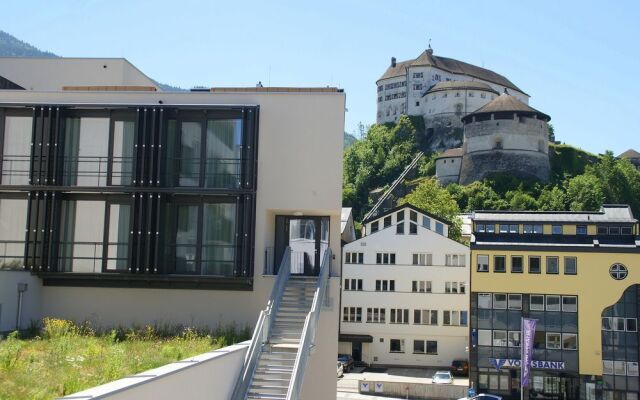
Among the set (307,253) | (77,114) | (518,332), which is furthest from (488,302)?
(77,114)

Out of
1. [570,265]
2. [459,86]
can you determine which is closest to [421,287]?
[570,265]

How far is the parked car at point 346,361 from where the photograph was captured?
52081mm

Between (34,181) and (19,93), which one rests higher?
(19,93)

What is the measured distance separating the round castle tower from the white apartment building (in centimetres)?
4765

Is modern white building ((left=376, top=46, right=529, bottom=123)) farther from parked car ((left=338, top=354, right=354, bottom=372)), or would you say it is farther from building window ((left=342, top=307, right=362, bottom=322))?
parked car ((left=338, top=354, right=354, bottom=372))

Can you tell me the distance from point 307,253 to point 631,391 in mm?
29255

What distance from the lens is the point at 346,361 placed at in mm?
52531

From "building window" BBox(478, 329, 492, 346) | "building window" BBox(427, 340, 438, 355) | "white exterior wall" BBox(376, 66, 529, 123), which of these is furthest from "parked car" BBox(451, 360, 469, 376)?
"white exterior wall" BBox(376, 66, 529, 123)

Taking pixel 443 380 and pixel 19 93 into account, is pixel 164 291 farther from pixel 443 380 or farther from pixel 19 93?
pixel 443 380

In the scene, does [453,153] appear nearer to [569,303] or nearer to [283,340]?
[569,303]

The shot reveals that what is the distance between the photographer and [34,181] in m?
17.8

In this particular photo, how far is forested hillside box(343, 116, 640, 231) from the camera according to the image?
93.3 m

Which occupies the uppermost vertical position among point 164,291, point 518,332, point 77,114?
point 77,114

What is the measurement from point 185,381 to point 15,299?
881cm
